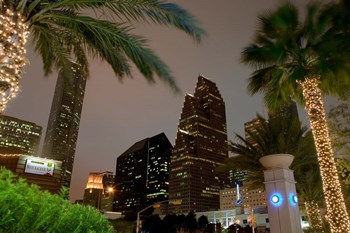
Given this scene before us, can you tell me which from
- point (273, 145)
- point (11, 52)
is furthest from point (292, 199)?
point (11, 52)

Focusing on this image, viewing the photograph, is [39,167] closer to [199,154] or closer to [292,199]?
[292,199]

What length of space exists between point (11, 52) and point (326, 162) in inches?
450

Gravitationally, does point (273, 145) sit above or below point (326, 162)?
above

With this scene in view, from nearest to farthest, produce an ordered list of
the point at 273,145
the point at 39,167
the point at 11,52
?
the point at 11,52, the point at 273,145, the point at 39,167

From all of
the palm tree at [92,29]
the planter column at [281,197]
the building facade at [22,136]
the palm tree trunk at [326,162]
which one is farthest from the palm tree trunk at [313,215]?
the building facade at [22,136]

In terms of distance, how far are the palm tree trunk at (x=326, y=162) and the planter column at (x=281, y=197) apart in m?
1.36

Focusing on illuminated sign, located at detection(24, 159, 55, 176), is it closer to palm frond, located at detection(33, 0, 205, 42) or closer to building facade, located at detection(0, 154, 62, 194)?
building facade, located at detection(0, 154, 62, 194)

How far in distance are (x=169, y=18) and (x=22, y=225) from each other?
18.5 ft

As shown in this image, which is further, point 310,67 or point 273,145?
point 273,145

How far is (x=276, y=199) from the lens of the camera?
40.0 ft

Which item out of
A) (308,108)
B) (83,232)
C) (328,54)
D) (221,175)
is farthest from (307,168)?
(221,175)

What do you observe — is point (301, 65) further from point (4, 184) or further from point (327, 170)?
point (4, 184)

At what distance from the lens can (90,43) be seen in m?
7.19

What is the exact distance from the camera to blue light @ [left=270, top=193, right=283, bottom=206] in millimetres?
12078
